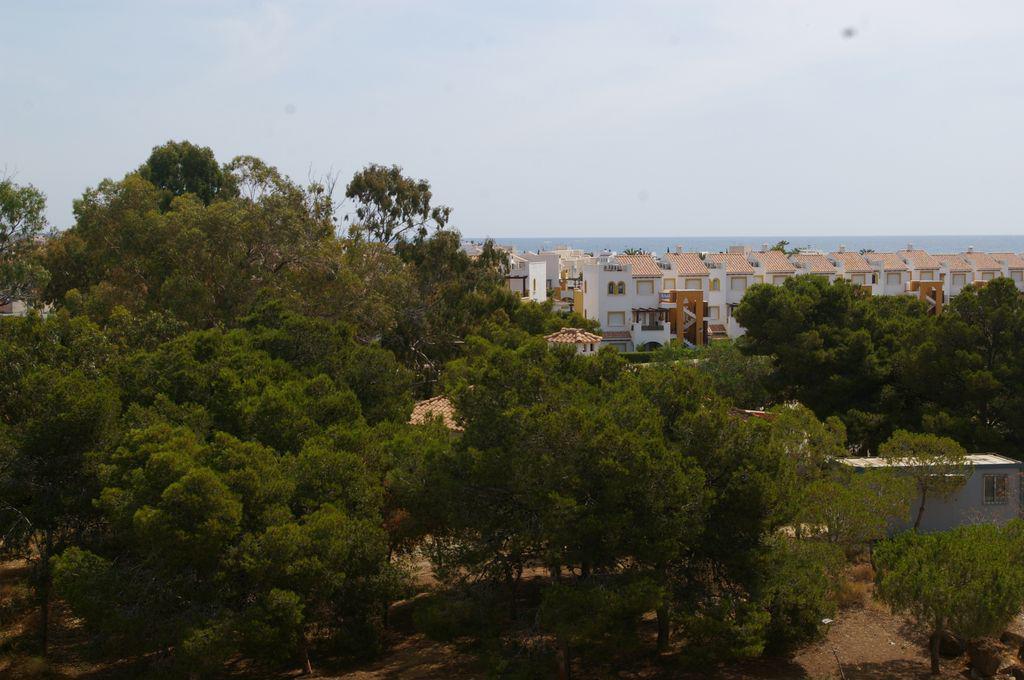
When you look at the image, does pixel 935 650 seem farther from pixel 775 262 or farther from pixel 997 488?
pixel 775 262

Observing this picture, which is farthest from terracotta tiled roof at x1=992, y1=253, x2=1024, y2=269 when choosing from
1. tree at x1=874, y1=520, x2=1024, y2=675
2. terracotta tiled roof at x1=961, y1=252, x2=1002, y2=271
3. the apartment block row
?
tree at x1=874, y1=520, x2=1024, y2=675

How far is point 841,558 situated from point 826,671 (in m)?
2.29

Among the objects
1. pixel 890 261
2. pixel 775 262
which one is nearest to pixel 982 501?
pixel 775 262

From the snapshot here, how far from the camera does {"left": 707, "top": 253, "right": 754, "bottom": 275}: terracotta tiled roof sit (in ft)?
240

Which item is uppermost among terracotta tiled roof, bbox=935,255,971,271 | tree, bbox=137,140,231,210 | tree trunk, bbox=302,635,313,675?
tree, bbox=137,140,231,210

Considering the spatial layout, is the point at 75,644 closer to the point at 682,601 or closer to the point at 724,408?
the point at 682,601

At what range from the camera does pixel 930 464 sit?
23172mm

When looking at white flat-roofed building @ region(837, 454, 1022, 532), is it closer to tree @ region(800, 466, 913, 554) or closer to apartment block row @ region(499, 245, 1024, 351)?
tree @ region(800, 466, 913, 554)

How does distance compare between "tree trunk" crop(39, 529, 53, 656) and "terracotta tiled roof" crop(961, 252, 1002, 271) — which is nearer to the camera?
"tree trunk" crop(39, 529, 53, 656)

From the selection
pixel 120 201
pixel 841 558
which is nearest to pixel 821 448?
pixel 841 558

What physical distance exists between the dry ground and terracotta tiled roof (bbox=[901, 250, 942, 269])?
217 feet

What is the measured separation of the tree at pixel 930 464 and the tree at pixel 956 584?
4.65 meters

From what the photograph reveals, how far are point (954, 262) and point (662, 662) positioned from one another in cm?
7354

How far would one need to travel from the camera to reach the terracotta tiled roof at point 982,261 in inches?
3246
